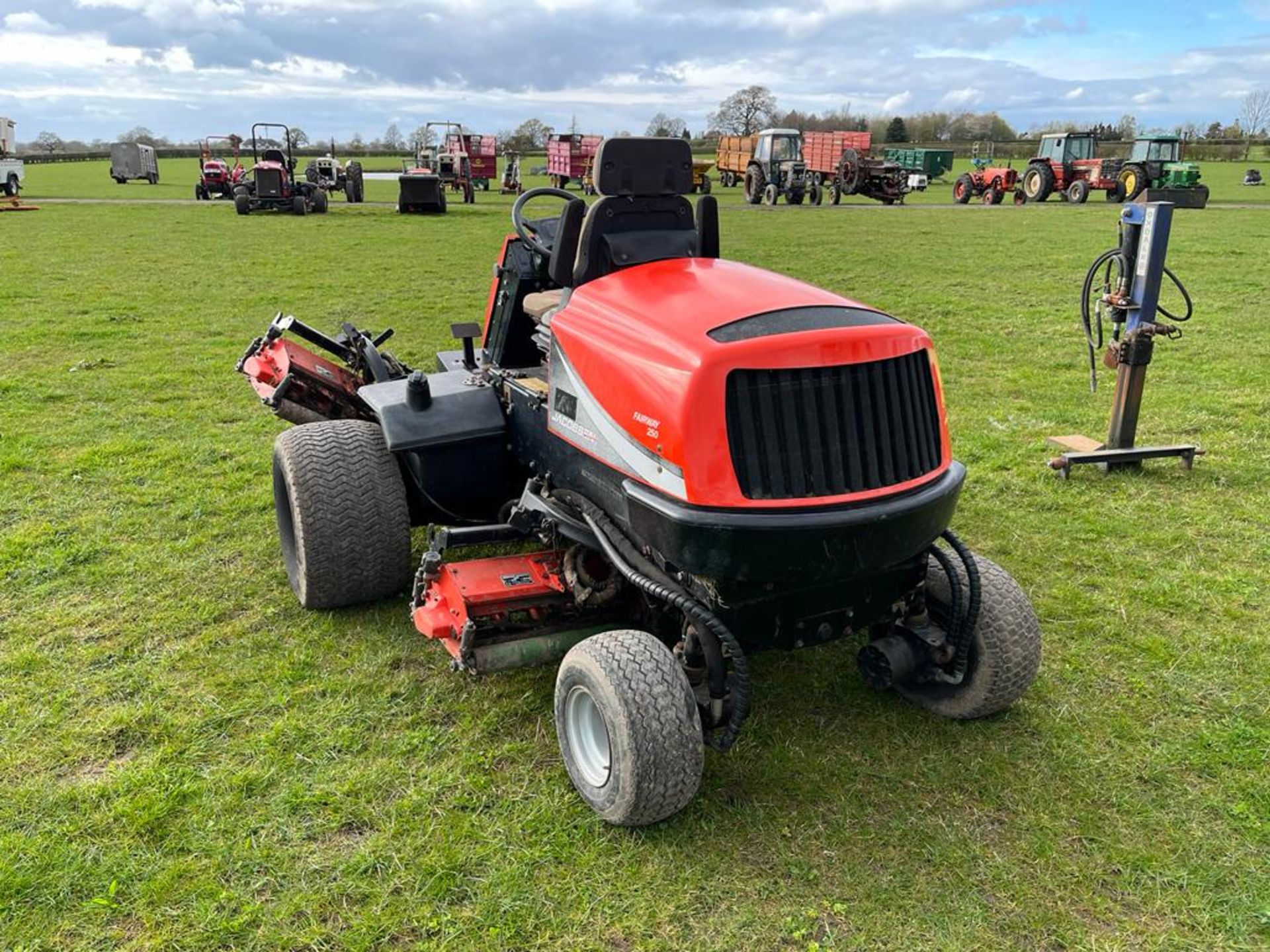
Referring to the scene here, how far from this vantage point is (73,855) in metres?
2.75

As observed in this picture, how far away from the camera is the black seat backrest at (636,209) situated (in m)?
3.67

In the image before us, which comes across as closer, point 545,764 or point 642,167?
point 545,764

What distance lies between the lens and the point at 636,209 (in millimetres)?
3777

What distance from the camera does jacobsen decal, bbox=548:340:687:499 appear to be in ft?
9.35

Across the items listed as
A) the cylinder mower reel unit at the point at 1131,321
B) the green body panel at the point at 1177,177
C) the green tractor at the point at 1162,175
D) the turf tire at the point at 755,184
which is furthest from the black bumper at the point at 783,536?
the green body panel at the point at 1177,177

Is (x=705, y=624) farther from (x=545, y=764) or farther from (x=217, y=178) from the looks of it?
(x=217, y=178)

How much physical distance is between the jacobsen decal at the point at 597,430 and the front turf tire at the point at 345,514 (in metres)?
0.92

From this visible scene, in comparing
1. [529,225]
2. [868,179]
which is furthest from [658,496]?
[868,179]

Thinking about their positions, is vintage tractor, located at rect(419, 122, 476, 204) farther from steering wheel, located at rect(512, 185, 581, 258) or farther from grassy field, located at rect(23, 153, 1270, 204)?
steering wheel, located at rect(512, 185, 581, 258)

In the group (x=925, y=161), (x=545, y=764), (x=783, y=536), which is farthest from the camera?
(x=925, y=161)

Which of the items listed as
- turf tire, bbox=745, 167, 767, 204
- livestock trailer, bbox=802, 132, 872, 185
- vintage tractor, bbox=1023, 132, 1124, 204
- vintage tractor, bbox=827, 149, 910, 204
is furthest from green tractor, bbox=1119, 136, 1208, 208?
turf tire, bbox=745, 167, 767, 204

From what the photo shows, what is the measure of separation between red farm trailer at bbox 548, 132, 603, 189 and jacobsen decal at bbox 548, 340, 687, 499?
28.6m

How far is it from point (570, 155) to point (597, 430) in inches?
1209

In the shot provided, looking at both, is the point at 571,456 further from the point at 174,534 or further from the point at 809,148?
the point at 809,148
